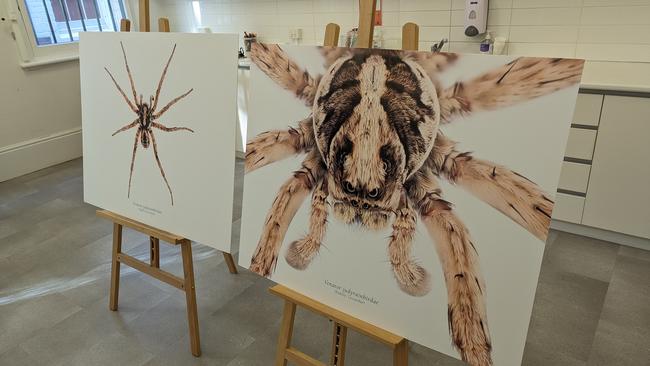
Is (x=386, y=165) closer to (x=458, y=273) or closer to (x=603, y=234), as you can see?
(x=458, y=273)

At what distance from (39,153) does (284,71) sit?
3533 mm

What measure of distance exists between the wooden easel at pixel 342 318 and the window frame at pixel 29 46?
3.43 metres

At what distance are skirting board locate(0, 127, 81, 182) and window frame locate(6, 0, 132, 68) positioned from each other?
64cm

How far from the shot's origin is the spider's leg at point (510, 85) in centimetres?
84

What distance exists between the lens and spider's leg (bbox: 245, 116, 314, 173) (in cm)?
117

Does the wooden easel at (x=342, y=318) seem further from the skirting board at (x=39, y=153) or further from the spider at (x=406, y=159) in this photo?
the skirting board at (x=39, y=153)

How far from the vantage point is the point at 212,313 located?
201 cm

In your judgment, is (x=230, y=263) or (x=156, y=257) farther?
(x=230, y=263)

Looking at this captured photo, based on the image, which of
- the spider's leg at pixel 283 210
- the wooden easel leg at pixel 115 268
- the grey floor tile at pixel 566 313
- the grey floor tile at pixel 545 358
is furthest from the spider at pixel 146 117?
the grey floor tile at pixel 566 313

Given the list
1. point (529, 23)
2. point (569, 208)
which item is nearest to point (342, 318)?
point (569, 208)

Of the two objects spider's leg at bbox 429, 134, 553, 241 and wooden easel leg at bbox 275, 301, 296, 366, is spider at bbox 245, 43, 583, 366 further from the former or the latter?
wooden easel leg at bbox 275, 301, 296, 366

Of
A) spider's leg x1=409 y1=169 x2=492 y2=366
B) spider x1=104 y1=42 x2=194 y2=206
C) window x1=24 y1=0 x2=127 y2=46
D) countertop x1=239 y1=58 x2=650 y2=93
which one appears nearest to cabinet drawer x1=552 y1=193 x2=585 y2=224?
countertop x1=239 y1=58 x2=650 y2=93

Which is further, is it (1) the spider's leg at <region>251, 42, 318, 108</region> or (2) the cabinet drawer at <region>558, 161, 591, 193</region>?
(2) the cabinet drawer at <region>558, 161, 591, 193</region>

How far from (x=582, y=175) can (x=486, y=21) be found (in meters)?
1.09
